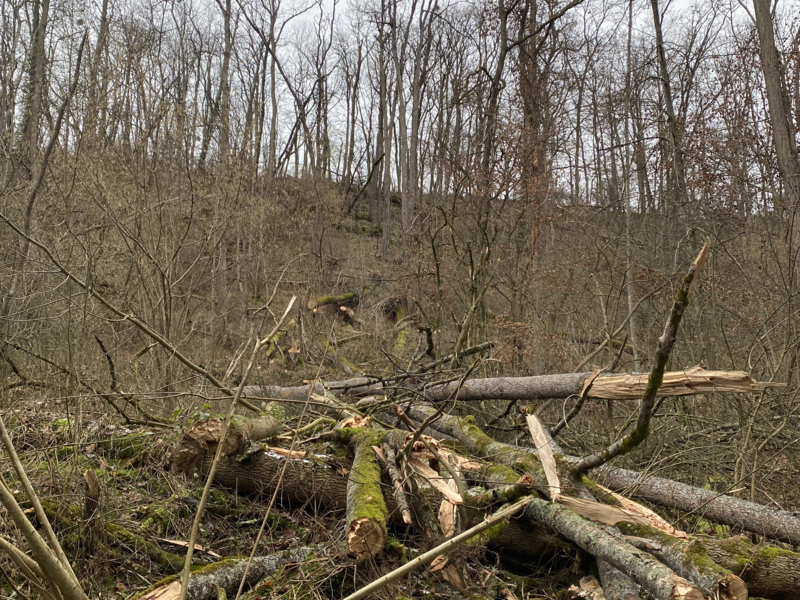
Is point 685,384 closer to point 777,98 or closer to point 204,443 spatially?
point 204,443

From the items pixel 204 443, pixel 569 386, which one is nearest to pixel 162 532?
pixel 204 443

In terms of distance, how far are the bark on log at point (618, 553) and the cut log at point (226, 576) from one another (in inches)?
55.2

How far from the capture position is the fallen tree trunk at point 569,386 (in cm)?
347

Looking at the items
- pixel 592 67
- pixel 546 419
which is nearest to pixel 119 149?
pixel 546 419

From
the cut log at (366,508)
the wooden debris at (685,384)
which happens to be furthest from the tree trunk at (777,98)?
the cut log at (366,508)

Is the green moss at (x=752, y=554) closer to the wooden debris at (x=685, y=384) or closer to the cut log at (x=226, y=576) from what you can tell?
the wooden debris at (x=685, y=384)

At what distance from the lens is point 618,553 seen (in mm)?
2586

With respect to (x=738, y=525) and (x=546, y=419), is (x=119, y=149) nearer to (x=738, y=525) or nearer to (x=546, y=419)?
(x=546, y=419)

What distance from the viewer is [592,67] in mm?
15094

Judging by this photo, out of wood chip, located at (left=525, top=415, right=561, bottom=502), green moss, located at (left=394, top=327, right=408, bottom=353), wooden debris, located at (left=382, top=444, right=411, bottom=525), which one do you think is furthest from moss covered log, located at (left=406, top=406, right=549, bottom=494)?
green moss, located at (left=394, top=327, right=408, bottom=353)

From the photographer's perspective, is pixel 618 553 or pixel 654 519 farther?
pixel 654 519

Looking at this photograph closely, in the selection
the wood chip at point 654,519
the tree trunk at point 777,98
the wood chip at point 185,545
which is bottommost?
the wood chip at point 185,545

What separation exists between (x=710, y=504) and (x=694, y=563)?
1.32 meters

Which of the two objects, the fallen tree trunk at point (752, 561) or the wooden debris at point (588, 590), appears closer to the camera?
the fallen tree trunk at point (752, 561)
